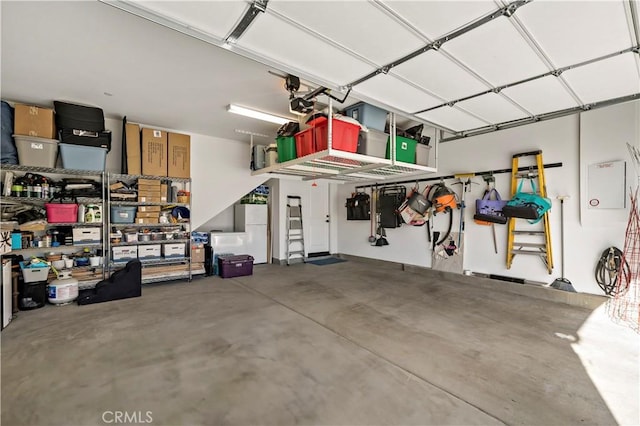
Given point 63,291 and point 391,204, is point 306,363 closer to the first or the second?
point 63,291

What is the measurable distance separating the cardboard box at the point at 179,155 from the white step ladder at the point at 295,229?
270 centimetres

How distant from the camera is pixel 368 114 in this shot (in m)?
3.89

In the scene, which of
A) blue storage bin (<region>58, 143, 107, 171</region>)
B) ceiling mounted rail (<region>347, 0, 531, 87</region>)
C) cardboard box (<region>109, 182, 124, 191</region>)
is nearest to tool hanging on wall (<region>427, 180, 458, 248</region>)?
ceiling mounted rail (<region>347, 0, 531, 87</region>)

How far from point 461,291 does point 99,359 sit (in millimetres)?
4833

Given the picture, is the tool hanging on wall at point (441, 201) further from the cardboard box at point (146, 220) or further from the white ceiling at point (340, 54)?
the cardboard box at point (146, 220)

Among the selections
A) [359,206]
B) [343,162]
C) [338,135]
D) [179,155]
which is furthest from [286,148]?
[359,206]

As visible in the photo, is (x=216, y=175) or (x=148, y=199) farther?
(x=216, y=175)

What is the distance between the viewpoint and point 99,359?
95.6 inches

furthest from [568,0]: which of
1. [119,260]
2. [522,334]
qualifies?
[119,260]

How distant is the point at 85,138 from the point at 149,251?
2.01 metres

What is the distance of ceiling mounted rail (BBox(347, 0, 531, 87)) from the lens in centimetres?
186

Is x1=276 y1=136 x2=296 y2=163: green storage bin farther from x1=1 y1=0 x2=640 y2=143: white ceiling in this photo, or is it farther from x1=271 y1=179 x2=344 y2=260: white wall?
x1=271 y1=179 x2=344 y2=260: white wall

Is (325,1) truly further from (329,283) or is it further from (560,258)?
(560,258)
